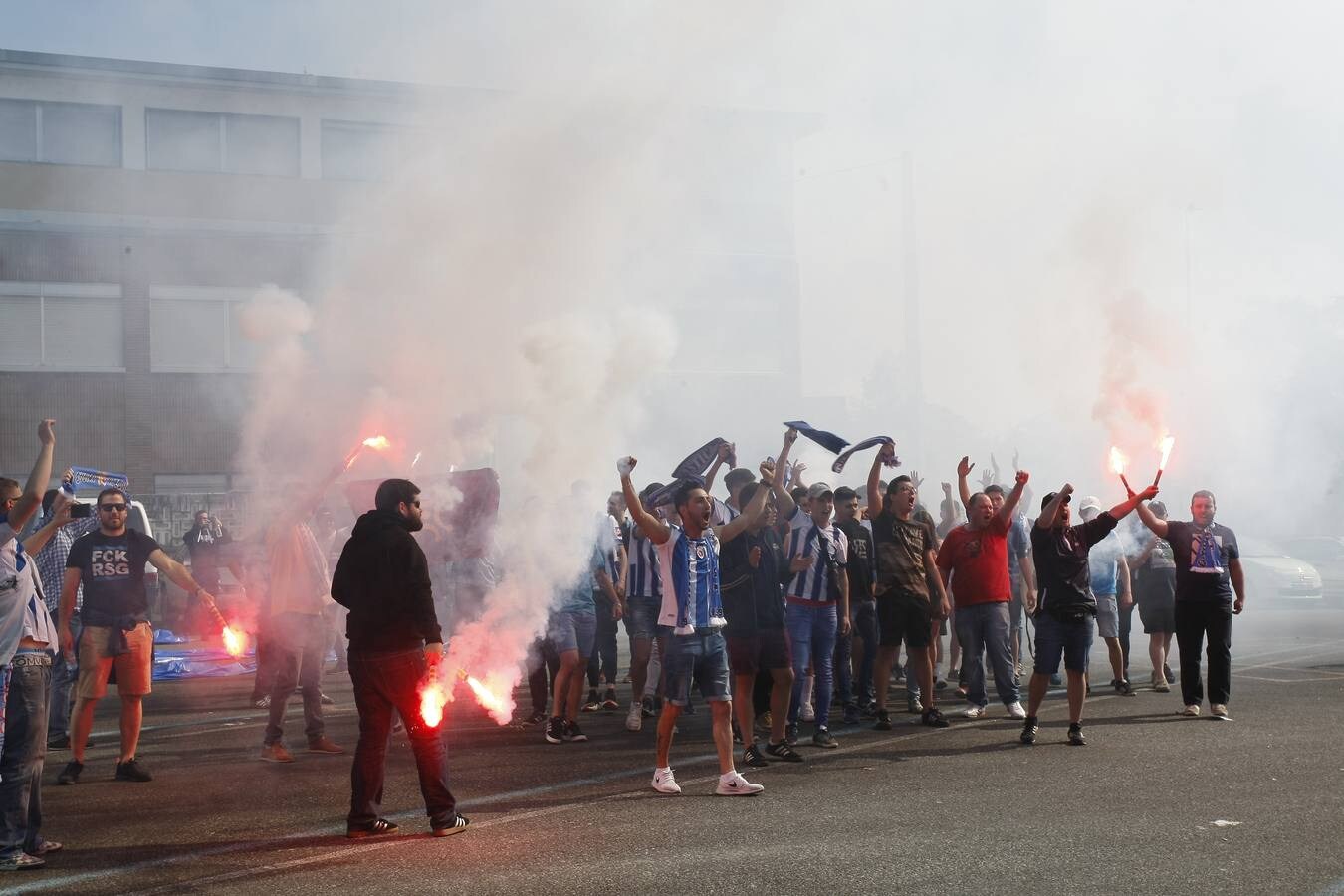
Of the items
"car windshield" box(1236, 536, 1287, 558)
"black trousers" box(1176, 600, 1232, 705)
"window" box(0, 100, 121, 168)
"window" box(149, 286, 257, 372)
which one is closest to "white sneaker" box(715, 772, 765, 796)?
"black trousers" box(1176, 600, 1232, 705)

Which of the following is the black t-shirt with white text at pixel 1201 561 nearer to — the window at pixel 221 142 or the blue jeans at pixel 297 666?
the blue jeans at pixel 297 666

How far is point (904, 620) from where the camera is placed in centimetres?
997

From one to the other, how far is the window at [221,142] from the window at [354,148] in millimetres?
800

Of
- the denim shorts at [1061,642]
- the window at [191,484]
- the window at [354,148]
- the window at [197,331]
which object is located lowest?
the denim shorts at [1061,642]

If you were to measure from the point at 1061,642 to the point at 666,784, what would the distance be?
3.47 m

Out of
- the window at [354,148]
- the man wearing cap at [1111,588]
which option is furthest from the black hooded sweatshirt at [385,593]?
the window at [354,148]

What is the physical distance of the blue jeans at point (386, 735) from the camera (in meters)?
6.42

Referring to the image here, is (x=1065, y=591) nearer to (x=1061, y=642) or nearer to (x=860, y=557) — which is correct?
(x=1061, y=642)

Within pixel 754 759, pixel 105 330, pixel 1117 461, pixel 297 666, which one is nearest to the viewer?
pixel 754 759

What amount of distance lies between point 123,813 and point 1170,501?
100 feet

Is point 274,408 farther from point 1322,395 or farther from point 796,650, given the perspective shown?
point 1322,395

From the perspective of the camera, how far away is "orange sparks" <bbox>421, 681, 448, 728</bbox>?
6438 millimetres

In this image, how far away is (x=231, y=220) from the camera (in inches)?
768

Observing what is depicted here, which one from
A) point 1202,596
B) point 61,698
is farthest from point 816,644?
point 61,698
